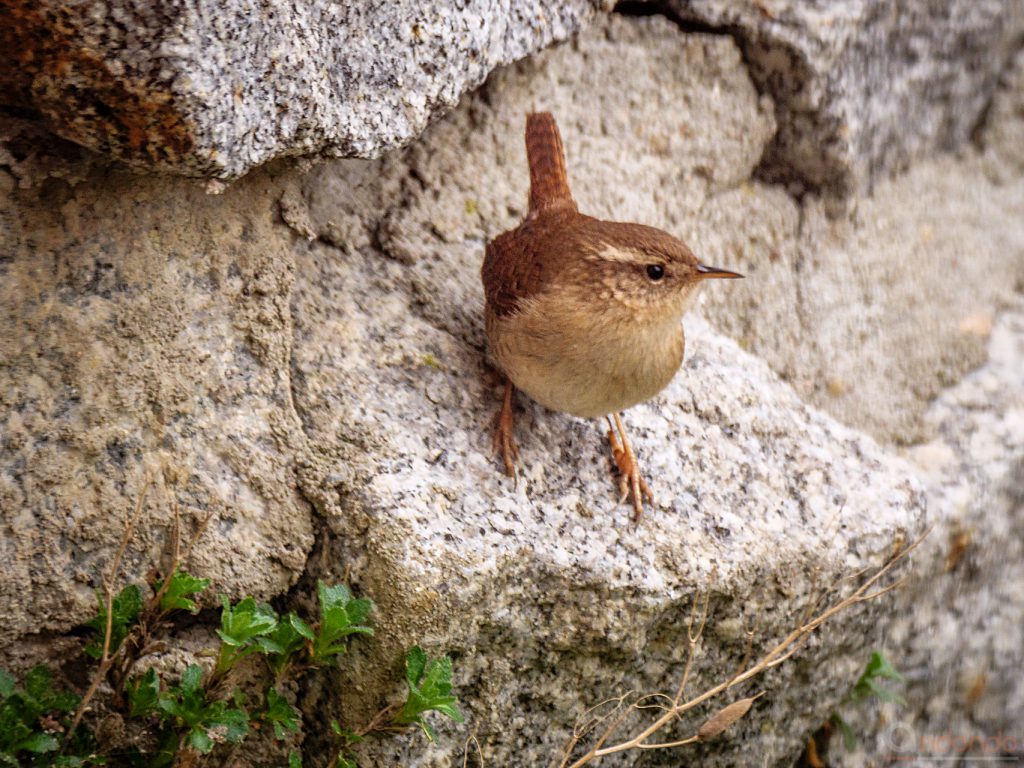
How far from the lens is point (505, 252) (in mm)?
2877

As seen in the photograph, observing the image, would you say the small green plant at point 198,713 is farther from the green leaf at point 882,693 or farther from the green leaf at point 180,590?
the green leaf at point 882,693

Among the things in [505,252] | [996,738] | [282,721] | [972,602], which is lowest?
[996,738]

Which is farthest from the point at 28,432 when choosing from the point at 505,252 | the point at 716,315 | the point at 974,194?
the point at 974,194

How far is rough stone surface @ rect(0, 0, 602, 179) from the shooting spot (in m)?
1.95

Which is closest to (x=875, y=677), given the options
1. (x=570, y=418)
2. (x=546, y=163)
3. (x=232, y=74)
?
(x=570, y=418)

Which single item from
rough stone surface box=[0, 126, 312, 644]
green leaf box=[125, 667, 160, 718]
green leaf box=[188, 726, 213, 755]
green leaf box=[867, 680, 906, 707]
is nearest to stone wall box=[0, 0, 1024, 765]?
rough stone surface box=[0, 126, 312, 644]

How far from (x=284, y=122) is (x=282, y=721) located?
127cm

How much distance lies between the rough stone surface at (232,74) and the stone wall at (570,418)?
26mm

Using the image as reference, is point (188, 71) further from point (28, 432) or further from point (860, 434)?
point (860, 434)

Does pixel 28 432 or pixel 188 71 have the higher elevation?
pixel 188 71

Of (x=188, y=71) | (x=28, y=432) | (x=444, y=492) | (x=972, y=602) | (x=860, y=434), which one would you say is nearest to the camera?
(x=188, y=71)

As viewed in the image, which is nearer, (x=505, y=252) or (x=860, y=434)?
(x=505, y=252)

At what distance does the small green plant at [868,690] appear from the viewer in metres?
3.26

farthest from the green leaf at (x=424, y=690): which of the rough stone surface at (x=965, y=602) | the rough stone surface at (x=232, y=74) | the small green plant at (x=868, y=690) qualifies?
the rough stone surface at (x=965, y=602)
